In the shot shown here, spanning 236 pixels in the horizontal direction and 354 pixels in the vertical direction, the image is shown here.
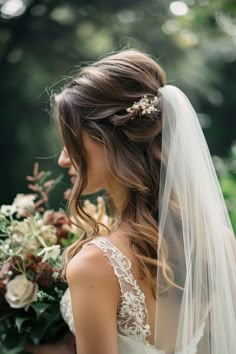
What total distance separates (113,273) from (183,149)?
35 cm

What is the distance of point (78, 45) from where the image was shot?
353cm

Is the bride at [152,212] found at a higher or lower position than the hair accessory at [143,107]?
lower

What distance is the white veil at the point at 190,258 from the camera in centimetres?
153

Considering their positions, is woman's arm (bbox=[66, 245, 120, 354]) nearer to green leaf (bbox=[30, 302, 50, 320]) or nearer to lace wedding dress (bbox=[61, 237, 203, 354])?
lace wedding dress (bbox=[61, 237, 203, 354])

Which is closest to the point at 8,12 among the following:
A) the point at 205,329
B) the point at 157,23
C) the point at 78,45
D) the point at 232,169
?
the point at 78,45

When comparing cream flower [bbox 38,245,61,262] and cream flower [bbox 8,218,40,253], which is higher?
cream flower [bbox 8,218,40,253]

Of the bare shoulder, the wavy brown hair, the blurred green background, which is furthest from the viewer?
the blurred green background

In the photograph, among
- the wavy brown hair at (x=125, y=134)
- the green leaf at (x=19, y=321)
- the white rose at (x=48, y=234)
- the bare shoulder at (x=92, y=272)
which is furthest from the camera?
the white rose at (x=48, y=234)

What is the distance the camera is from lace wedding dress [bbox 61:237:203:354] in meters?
1.50

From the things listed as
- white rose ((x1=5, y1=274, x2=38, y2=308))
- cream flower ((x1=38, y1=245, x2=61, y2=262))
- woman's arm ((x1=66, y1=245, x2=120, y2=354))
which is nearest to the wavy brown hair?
woman's arm ((x1=66, y1=245, x2=120, y2=354))

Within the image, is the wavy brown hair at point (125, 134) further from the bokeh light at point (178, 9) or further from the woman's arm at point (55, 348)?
the bokeh light at point (178, 9)

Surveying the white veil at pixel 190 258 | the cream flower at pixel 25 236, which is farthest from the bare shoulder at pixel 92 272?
the cream flower at pixel 25 236

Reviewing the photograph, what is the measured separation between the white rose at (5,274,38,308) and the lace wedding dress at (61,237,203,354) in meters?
0.39

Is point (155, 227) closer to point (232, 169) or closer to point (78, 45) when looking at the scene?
point (232, 169)
